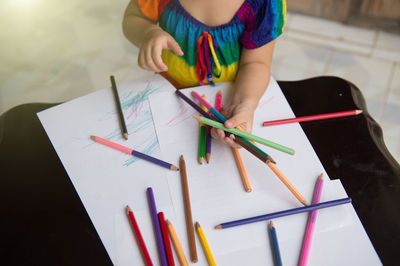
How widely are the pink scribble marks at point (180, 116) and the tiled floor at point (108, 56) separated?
2.61 feet

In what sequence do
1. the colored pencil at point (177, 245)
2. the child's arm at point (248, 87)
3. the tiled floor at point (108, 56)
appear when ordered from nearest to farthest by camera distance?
the colored pencil at point (177, 245) < the child's arm at point (248, 87) < the tiled floor at point (108, 56)

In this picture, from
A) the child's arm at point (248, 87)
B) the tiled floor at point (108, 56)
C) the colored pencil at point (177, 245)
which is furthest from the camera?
the tiled floor at point (108, 56)

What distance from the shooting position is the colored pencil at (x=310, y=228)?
40cm

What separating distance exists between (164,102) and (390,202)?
354mm

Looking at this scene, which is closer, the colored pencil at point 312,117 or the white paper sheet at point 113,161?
the white paper sheet at point 113,161

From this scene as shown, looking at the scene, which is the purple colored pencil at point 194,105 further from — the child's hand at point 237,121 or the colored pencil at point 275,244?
the colored pencil at point 275,244

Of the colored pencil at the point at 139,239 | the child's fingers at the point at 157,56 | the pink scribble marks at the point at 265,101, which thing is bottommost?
the colored pencil at the point at 139,239

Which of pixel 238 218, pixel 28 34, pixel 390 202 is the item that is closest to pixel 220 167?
pixel 238 218

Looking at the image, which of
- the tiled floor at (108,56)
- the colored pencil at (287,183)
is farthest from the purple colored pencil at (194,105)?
the tiled floor at (108,56)

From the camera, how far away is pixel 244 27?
1.91 feet

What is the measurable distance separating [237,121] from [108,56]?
102cm

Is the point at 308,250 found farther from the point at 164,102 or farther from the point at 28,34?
the point at 28,34

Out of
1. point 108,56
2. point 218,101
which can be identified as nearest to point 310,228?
point 218,101

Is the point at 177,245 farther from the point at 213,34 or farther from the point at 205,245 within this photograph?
the point at 213,34
